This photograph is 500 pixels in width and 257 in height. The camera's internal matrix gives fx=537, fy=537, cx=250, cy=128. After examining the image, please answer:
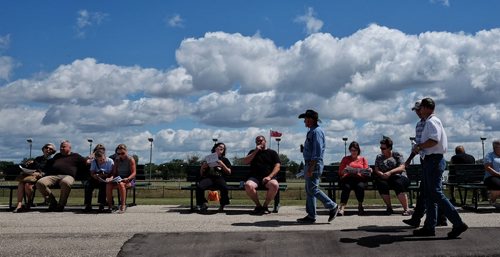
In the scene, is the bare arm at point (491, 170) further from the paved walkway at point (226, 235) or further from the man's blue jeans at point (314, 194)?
the man's blue jeans at point (314, 194)

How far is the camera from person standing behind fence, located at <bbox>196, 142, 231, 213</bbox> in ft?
33.4

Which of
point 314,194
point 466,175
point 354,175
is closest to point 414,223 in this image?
point 314,194

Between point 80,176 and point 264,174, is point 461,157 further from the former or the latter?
point 80,176

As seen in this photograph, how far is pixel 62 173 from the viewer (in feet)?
36.0

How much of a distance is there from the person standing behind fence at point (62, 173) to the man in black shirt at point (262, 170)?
142 inches

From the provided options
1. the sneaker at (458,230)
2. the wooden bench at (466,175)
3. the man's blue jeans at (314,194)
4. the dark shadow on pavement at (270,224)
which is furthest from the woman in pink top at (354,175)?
the sneaker at (458,230)

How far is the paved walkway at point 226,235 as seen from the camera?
6.04 m

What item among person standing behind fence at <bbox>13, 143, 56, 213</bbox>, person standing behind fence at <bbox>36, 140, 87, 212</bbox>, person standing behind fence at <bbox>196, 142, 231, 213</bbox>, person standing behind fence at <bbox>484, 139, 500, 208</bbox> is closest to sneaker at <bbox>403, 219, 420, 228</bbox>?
person standing behind fence at <bbox>484, 139, 500, 208</bbox>

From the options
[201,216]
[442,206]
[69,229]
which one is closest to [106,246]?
[69,229]

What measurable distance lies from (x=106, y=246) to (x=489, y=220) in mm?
5840

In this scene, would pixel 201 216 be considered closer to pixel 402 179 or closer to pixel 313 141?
pixel 313 141

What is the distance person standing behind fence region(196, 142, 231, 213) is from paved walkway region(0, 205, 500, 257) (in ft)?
2.76

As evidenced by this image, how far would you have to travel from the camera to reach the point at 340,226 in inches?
307

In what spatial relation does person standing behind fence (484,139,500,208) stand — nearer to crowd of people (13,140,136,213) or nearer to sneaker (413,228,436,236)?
sneaker (413,228,436,236)
